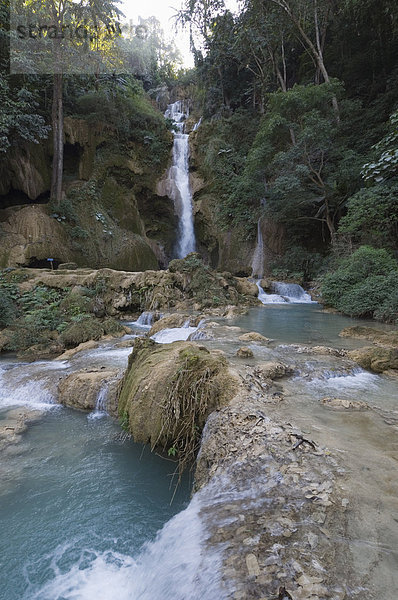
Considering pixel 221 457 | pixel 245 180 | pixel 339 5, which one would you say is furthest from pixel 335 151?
pixel 221 457

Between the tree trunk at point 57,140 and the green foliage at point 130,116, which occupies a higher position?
the green foliage at point 130,116

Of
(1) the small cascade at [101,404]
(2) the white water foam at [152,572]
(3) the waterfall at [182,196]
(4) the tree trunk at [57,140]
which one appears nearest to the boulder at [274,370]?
(2) the white water foam at [152,572]

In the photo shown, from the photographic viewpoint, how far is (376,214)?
11.2 m

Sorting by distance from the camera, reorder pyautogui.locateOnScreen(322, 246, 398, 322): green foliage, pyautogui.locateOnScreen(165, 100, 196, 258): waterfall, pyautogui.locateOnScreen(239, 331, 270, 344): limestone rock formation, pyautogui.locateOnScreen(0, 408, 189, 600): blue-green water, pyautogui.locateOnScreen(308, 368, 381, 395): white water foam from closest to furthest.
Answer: pyautogui.locateOnScreen(0, 408, 189, 600): blue-green water, pyautogui.locateOnScreen(308, 368, 381, 395): white water foam, pyautogui.locateOnScreen(239, 331, 270, 344): limestone rock formation, pyautogui.locateOnScreen(322, 246, 398, 322): green foliage, pyautogui.locateOnScreen(165, 100, 196, 258): waterfall

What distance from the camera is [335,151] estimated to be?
587 inches

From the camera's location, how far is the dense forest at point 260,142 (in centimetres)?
1321

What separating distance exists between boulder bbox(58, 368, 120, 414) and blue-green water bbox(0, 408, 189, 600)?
0.62 metres

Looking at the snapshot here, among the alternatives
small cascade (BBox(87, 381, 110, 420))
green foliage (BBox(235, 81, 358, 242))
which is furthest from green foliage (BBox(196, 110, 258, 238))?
small cascade (BBox(87, 381, 110, 420))

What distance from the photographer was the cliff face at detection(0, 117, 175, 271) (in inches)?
586

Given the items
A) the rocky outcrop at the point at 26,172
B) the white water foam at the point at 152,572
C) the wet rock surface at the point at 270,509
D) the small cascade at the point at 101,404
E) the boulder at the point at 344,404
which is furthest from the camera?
the rocky outcrop at the point at 26,172

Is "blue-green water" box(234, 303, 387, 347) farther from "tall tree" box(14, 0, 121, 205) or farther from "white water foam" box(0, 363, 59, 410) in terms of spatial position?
"tall tree" box(14, 0, 121, 205)

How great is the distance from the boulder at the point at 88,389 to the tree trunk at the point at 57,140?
45.3ft

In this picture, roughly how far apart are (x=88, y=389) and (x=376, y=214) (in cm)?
1130

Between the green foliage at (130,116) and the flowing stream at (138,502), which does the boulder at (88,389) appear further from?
the green foliage at (130,116)
